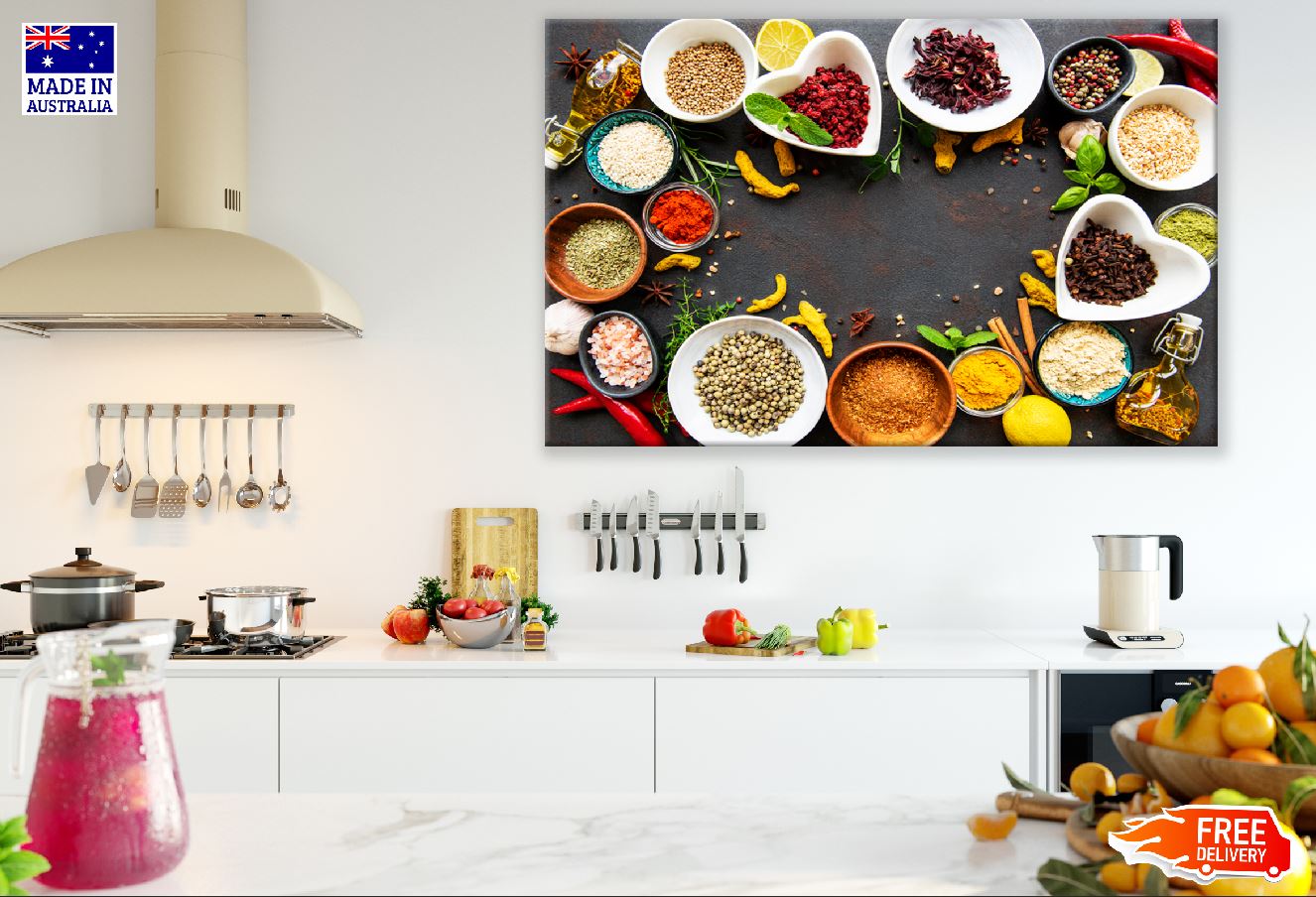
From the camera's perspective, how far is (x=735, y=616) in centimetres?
282

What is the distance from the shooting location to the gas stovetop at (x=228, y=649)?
269cm

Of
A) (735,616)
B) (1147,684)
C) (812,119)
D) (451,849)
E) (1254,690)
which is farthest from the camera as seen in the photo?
(812,119)

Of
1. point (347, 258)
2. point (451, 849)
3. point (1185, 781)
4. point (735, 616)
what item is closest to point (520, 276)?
point (347, 258)

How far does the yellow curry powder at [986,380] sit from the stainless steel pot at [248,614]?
198cm

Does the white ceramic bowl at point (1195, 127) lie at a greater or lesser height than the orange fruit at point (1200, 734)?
greater

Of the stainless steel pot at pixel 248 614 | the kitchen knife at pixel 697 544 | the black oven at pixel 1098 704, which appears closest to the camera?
the black oven at pixel 1098 704

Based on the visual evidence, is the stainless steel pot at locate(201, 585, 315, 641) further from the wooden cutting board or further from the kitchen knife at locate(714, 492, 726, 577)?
the kitchen knife at locate(714, 492, 726, 577)

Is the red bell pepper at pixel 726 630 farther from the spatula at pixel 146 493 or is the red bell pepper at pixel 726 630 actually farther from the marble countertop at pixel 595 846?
the spatula at pixel 146 493

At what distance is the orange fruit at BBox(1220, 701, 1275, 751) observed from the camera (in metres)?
1.10

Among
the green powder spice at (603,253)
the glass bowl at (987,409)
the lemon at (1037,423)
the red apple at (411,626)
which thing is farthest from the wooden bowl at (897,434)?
the red apple at (411,626)

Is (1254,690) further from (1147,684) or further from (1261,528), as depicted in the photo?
(1261,528)

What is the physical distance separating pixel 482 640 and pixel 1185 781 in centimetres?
197

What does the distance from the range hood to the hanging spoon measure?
281mm

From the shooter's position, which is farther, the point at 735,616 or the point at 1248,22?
the point at 1248,22
